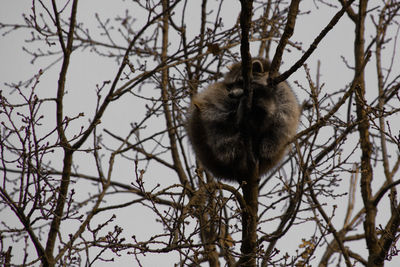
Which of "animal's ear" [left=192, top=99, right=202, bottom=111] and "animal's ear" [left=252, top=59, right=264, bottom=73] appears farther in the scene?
"animal's ear" [left=252, top=59, right=264, bottom=73]

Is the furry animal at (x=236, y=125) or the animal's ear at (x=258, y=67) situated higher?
the animal's ear at (x=258, y=67)

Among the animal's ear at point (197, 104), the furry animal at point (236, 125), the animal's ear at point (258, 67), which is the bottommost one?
the furry animal at point (236, 125)

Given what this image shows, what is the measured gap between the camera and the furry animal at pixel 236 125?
5.33m

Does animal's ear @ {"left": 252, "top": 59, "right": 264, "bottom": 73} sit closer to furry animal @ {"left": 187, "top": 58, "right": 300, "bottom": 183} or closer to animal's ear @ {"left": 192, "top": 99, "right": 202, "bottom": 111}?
furry animal @ {"left": 187, "top": 58, "right": 300, "bottom": 183}

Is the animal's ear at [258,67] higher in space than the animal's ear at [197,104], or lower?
higher

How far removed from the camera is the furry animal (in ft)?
17.5

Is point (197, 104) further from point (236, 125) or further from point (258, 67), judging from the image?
point (258, 67)

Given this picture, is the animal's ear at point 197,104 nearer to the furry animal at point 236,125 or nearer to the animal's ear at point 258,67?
the furry animal at point 236,125

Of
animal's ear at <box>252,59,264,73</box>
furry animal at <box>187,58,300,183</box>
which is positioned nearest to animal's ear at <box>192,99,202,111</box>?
furry animal at <box>187,58,300,183</box>

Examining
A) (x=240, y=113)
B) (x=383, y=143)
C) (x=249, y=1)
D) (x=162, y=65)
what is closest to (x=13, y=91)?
(x=162, y=65)

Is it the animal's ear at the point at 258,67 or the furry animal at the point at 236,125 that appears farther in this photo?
the animal's ear at the point at 258,67

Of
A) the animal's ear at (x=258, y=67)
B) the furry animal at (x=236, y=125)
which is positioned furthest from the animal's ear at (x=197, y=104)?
the animal's ear at (x=258, y=67)

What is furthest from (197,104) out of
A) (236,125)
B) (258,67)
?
(258,67)

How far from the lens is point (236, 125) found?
5.41 m
